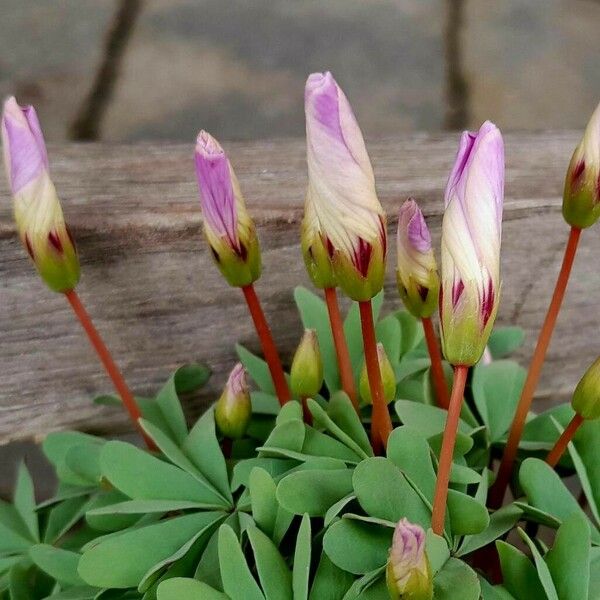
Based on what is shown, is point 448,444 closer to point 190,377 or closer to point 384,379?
point 384,379

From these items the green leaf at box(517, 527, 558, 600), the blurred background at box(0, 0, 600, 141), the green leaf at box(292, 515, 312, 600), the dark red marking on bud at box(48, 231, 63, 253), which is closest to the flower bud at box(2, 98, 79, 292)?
the dark red marking on bud at box(48, 231, 63, 253)

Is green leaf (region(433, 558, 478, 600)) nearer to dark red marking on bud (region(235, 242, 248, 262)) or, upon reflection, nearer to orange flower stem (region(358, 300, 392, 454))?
orange flower stem (region(358, 300, 392, 454))

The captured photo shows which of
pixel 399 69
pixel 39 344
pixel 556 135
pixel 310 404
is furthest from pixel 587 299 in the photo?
pixel 399 69

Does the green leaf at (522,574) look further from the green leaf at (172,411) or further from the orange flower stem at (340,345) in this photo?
the green leaf at (172,411)

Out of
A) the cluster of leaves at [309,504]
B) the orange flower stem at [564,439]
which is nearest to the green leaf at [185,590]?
the cluster of leaves at [309,504]

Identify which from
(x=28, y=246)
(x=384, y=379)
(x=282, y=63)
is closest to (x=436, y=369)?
(x=384, y=379)

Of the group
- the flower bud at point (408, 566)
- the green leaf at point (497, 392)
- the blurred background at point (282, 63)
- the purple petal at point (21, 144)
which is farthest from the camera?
the blurred background at point (282, 63)
